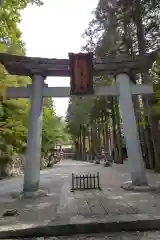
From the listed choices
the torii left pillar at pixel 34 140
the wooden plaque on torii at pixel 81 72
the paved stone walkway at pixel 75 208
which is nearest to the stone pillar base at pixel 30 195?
the torii left pillar at pixel 34 140

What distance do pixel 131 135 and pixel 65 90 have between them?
3.59 meters

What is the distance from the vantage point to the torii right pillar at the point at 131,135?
1024 cm

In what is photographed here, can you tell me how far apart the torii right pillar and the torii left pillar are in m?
A: 3.70

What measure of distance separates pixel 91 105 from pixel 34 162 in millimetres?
17707

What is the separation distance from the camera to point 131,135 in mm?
10633

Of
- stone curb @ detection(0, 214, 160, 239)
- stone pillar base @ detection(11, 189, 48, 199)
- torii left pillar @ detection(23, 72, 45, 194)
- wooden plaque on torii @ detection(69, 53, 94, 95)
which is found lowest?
stone curb @ detection(0, 214, 160, 239)

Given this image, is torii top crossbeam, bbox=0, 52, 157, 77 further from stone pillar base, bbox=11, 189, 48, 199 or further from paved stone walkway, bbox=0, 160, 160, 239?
paved stone walkway, bbox=0, 160, 160, 239

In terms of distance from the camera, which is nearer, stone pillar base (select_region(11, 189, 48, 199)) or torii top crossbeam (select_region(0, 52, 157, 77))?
stone pillar base (select_region(11, 189, 48, 199))

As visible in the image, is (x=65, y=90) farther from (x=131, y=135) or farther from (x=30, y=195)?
(x=30, y=195)

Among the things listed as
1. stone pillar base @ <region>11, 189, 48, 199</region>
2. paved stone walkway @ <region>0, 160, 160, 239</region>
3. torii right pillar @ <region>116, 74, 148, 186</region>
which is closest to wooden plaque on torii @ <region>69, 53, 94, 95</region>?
torii right pillar @ <region>116, 74, 148, 186</region>

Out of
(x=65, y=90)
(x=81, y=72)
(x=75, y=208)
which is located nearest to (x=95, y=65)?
(x=81, y=72)

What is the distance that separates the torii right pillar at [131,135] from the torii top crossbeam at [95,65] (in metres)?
0.52

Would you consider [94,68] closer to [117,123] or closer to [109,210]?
[109,210]

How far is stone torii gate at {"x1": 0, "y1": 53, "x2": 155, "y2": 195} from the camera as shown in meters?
10.2
